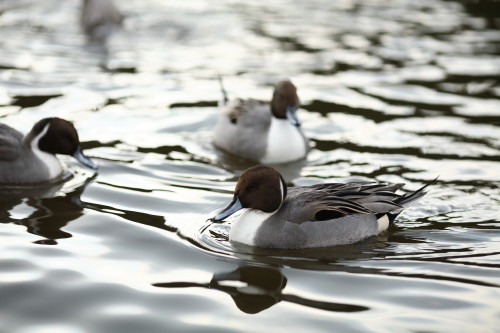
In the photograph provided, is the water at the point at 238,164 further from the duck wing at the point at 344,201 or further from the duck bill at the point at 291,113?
the duck bill at the point at 291,113

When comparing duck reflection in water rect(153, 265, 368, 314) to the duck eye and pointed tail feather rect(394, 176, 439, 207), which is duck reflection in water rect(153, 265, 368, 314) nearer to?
the duck eye

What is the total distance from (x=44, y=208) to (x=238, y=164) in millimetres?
2497

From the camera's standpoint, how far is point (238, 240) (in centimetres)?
679

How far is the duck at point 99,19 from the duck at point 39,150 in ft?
19.8

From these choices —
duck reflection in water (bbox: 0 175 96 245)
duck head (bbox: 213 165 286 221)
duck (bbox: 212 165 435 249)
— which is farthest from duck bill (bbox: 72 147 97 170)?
duck head (bbox: 213 165 286 221)

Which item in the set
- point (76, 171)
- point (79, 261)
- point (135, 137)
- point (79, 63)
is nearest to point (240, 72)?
point (79, 63)

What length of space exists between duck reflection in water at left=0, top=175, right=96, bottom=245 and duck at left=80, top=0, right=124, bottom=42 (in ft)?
21.3

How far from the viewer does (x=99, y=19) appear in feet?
47.5

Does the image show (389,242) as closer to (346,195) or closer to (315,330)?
(346,195)

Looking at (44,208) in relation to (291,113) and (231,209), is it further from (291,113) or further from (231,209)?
(291,113)

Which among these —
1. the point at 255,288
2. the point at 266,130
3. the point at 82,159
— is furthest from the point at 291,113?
the point at 255,288

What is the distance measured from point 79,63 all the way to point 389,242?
700 centimetres

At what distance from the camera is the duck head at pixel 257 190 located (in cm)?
673

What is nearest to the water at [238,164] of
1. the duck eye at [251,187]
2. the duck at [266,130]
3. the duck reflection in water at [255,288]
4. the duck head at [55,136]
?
the duck reflection in water at [255,288]
